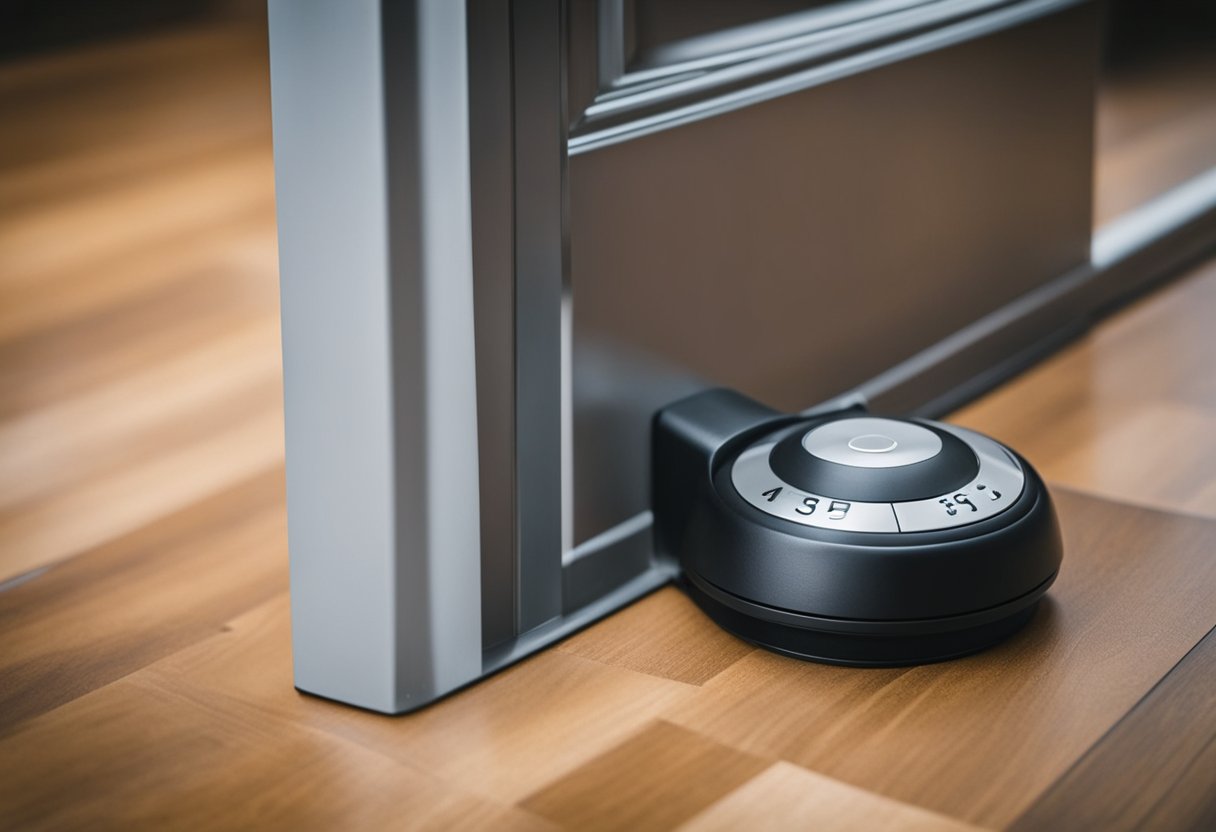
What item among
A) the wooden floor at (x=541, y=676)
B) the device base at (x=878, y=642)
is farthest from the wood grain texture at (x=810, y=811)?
the device base at (x=878, y=642)

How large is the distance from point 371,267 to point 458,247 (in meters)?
0.04

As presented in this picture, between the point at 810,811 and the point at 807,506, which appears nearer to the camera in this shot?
the point at 810,811

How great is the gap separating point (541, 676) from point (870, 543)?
18 centimetres

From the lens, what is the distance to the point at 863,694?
69 cm

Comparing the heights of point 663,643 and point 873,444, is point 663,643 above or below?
below

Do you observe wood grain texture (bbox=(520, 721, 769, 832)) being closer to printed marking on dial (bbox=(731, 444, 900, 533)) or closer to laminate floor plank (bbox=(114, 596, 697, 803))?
laminate floor plank (bbox=(114, 596, 697, 803))

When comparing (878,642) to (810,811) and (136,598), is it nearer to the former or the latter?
(810,811)

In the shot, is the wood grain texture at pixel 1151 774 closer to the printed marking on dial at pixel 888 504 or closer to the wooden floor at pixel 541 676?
the wooden floor at pixel 541 676

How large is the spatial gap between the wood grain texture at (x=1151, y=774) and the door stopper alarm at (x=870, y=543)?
8 centimetres

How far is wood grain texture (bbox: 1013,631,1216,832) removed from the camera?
584 mm

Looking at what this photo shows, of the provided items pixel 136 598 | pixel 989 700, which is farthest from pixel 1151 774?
pixel 136 598

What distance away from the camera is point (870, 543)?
0.69 m

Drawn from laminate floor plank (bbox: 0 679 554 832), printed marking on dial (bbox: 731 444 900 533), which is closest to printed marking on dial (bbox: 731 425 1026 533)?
printed marking on dial (bbox: 731 444 900 533)

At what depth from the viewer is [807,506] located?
709 mm
